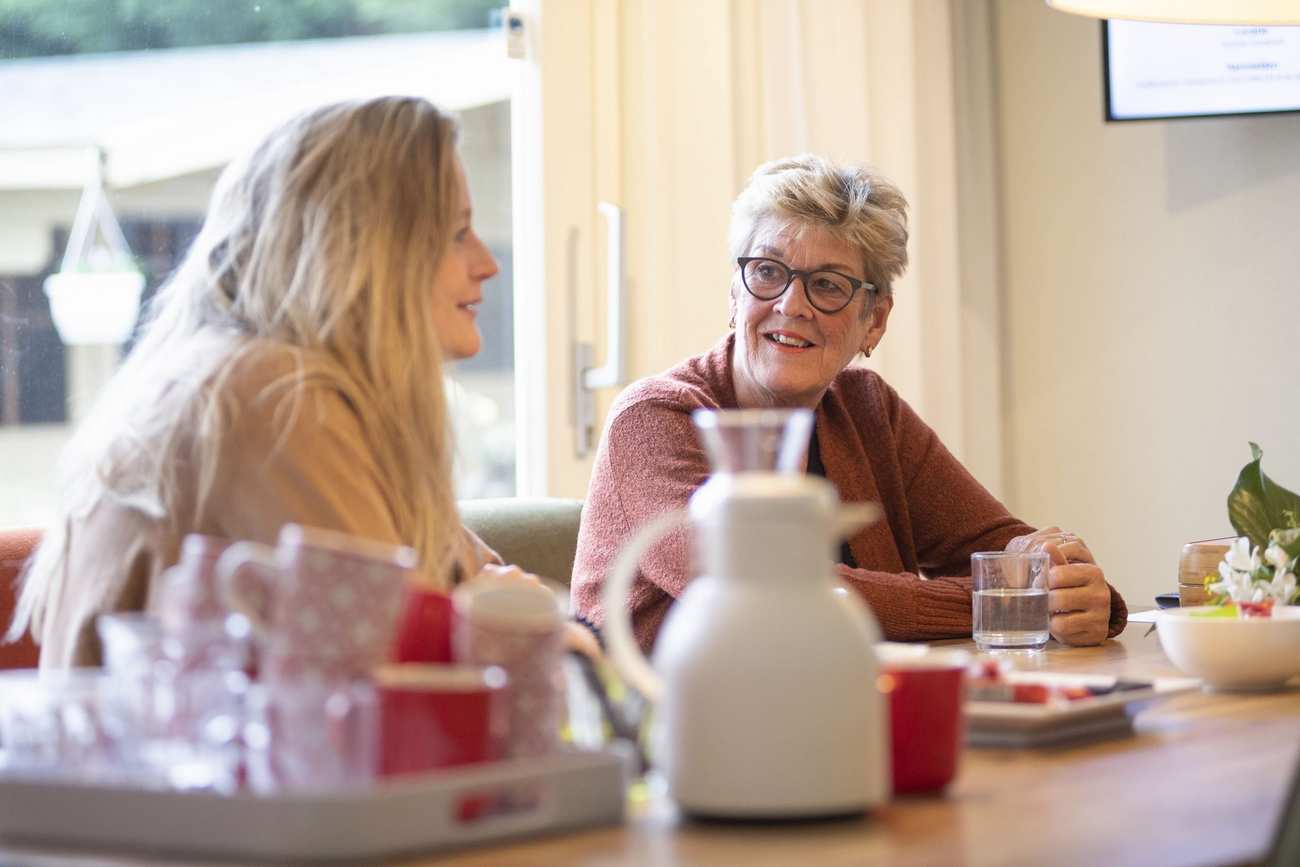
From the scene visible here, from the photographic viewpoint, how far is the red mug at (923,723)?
3.33 feet

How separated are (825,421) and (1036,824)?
169 centimetres

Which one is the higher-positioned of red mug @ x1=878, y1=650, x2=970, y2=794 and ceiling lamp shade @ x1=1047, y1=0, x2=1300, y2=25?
ceiling lamp shade @ x1=1047, y1=0, x2=1300, y2=25

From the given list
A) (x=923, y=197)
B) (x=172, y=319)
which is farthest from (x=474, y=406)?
(x=172, y=319)

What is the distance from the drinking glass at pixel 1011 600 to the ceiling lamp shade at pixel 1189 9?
2.34ft

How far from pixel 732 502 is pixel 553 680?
0.50ft

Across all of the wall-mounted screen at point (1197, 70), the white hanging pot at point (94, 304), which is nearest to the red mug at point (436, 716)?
the white hanging pot at point (94, 304)

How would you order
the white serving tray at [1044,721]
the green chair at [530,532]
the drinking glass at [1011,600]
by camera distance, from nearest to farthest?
the white serving tray at [1044,721] → the drinking glass at [1011,600] → the green chair at [530,532]

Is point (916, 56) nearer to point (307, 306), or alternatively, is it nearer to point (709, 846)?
point (307, 306)

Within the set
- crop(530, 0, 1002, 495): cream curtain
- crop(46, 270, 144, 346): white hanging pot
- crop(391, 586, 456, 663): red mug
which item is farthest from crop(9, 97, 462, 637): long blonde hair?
crop(530, 0, 1002, 495): cream curtain

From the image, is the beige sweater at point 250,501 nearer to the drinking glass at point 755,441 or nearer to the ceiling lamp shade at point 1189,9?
the drinking glass at point 755,441

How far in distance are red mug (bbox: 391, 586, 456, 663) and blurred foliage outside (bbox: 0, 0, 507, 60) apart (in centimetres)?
239

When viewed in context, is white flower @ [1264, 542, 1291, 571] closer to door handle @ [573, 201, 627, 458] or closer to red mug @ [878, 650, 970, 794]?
red mug @ [878, 650, 970, 794]

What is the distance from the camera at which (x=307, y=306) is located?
1.55 m

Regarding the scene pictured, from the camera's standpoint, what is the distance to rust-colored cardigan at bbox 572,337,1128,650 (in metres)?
2.14
